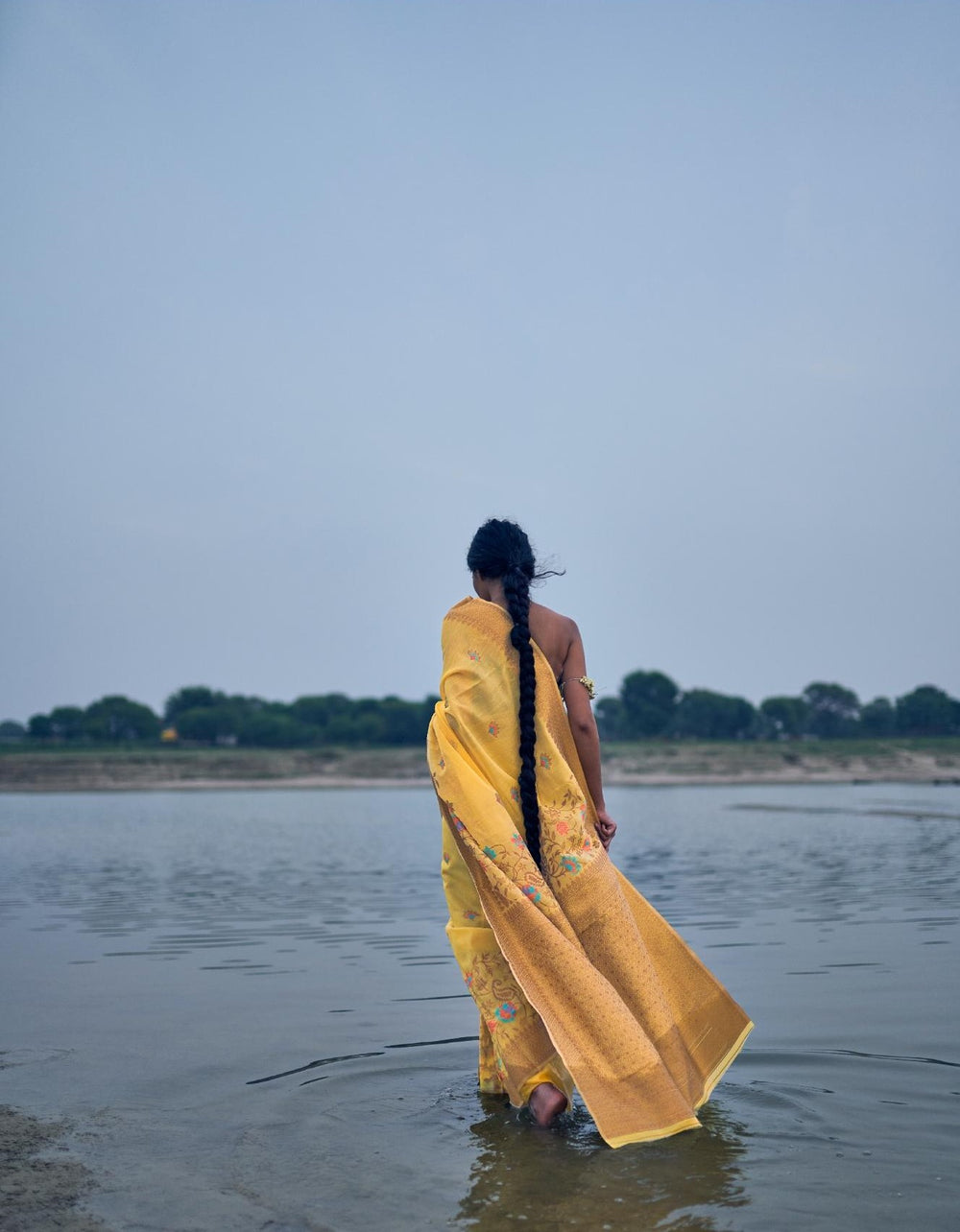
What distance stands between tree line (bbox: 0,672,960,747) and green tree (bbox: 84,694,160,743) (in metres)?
0.07

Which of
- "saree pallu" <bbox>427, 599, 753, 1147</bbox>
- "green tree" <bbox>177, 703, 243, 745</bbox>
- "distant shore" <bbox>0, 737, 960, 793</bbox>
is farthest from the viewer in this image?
"green tree" <bbox>177, 703, 243, 745</bbox>

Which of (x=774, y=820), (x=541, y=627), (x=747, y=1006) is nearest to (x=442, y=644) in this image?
(x=541, y=627)

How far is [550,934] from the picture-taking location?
13.5 feet

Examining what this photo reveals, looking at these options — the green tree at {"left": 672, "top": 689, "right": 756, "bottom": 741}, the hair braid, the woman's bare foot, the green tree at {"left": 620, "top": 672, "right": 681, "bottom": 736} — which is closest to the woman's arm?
the hair braid

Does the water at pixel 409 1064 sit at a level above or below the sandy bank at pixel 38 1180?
below

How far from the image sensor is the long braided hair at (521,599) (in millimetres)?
4301

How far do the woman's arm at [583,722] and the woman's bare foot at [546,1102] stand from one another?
0.88 meters

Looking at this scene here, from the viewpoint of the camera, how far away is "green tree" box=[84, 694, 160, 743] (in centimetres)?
8694

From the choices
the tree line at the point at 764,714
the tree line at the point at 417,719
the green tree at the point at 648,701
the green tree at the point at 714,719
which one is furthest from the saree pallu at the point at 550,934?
the green tree at the point at 648,701

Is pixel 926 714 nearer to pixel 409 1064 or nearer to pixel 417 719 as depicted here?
pixel 417 719

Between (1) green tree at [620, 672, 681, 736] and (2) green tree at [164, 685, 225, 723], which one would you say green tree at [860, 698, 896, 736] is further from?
(2) green tree at [164, 685, 225, 723]

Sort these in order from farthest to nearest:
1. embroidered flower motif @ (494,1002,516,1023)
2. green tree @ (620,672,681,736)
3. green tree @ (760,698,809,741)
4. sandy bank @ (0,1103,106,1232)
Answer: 1. green tree @ (760,698,809,741)
2. green tree @ (620,672,681,736)
3. embroidered flower motif @ (494,1002,516,1023)
4. sandy bank @ (0,1103,106,1232)

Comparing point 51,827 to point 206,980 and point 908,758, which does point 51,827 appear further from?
point 908,758

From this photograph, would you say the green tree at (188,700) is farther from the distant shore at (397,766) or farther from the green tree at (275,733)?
the distant shore at (397,766)
